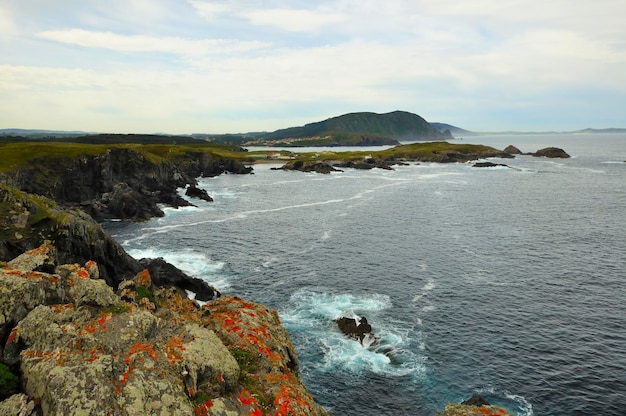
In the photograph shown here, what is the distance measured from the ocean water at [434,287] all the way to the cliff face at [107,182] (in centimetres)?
987

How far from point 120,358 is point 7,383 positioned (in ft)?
13.7

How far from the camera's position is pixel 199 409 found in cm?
1652

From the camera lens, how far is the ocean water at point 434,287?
1292 inches

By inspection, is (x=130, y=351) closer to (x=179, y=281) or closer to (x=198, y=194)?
(x=179, y=281)

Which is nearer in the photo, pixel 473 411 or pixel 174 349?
pixel 174 349

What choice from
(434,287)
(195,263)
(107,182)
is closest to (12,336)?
(195,263)

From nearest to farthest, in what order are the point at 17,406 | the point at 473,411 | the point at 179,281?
the point at 17,406, the point at 473,411, the point at 179,281

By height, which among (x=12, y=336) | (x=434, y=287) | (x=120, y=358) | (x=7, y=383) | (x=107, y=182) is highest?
(x=12, y=336)

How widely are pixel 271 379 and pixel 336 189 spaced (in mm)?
126684

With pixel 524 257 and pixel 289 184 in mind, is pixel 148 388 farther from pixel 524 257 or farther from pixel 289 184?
pixel 289 184

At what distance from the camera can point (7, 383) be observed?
617 inches

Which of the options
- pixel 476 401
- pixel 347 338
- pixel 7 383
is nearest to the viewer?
pixel 7 383

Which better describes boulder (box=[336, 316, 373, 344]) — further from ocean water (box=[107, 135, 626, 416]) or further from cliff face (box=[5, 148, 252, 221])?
cliff face (box=[5, 148, 252, 221])

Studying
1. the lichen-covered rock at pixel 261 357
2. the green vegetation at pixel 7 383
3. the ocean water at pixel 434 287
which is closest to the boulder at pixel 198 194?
the ocean water at pixel 434 287
